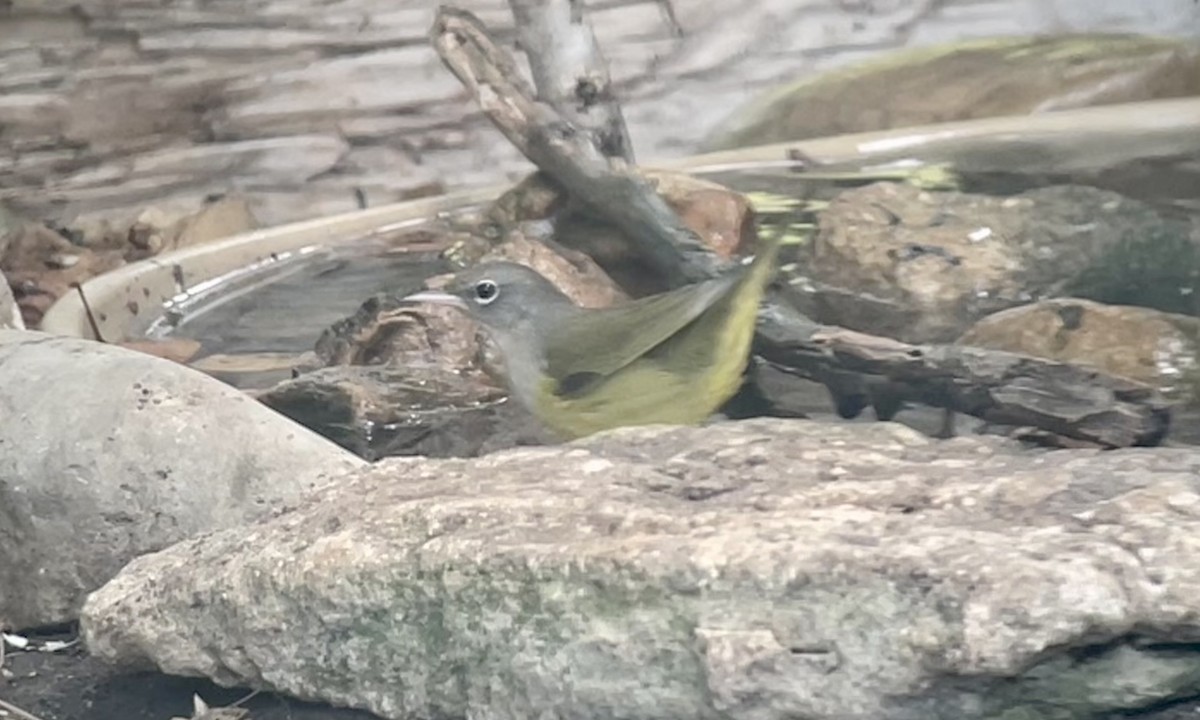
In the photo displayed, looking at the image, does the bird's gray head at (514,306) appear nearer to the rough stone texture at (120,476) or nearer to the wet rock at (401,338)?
the wet rock at (401,338)

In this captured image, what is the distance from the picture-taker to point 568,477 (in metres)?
1.48

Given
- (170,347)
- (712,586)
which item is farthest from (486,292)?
(712,586)

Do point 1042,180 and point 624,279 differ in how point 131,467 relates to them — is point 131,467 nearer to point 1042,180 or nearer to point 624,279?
point 624,279

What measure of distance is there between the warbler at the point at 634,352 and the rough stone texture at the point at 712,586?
1.29ft

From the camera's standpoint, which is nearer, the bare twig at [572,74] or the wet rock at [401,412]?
the wet rock at [401,412]

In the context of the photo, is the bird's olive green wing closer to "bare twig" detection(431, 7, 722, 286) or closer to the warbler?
the warbler

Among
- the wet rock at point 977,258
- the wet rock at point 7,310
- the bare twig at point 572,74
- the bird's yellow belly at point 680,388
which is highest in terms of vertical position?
the bare twig at point 572,74

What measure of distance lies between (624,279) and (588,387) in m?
0.61

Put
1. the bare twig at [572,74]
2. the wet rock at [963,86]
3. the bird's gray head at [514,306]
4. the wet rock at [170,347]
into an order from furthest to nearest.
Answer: the wet rock at [963,86] → the bare twig at [572,74] → the wet rock at [170,347] → the bird's gray head at [514,306]

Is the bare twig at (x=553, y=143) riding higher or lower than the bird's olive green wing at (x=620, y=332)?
higher

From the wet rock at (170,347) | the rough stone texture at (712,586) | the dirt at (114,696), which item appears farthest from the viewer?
the wet rock at (170,347)

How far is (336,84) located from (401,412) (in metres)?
2.32

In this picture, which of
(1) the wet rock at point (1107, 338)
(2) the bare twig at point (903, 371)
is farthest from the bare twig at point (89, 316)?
(1) the wet rock at point (1107, 338)

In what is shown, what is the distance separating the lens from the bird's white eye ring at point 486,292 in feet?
7.86
